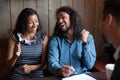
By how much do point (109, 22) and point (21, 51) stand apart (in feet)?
4.14

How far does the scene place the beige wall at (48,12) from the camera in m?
2.23

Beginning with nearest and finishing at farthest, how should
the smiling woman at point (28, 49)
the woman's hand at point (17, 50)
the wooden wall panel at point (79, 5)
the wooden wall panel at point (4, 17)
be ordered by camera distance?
the woman's hand at point (17, 50) → the smiling woman at point (28, 49) → the wooden wall panel at point (4, 17) → the wooden wall panel at point (79, 5)

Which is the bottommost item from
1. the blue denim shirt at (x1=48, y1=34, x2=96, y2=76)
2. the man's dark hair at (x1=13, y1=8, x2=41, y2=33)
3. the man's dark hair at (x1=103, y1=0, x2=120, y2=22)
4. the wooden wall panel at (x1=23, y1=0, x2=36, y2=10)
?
the blue denim shirt at (x1=48, y1=34, x2=96, y2=76)

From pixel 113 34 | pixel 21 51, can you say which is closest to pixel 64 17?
pixel 21 51

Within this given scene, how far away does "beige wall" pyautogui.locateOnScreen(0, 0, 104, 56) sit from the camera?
223 cm

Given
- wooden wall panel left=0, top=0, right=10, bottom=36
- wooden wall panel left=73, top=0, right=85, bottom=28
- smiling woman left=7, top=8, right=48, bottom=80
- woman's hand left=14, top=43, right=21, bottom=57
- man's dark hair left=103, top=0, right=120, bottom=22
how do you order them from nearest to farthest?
man's dark hair left=103, top=0, right=120, bottom=22
woman's hand left=14, top=43, right=21, bottom=57
smiling woman left=7, top=8, right=48, bottom=80
wooden wall panel left=0, top=0, right=10, bottom=36
wooden wall panel left=73, top=0, right=85, bottom=28

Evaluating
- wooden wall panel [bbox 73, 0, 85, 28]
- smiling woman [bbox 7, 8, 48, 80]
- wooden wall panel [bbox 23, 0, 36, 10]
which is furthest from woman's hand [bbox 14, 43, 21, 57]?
wooden wall panel [bbox 73, 0, 85, 28]

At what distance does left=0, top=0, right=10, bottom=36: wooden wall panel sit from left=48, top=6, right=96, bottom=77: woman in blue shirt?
0.55m

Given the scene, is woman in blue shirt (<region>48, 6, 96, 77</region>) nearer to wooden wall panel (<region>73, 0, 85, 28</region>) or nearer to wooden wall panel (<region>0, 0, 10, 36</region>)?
wooden wall panel (<region>73, 0, 85, 28</region>)

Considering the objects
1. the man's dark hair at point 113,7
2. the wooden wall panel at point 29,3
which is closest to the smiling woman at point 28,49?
the wooden wall panel at point 29,3

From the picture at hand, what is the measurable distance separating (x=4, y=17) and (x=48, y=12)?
0.44m

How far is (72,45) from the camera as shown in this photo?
1.93 metres

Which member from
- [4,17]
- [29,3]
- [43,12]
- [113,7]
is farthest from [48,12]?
[113,7]

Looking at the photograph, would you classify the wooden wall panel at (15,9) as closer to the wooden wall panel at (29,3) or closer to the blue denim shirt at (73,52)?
the wooden wall panel at (29,3)
